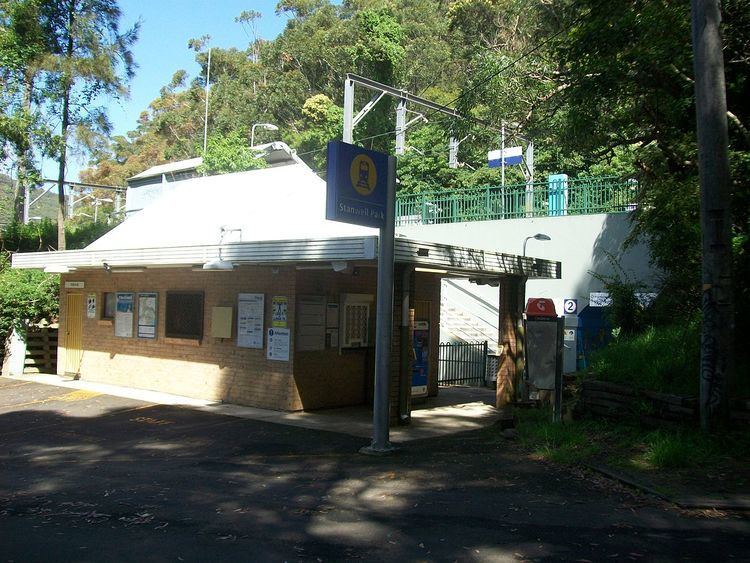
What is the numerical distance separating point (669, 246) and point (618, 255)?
777 centimetres

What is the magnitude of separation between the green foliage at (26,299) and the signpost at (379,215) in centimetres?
1208

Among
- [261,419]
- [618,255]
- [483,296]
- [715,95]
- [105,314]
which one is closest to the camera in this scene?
[715,95]

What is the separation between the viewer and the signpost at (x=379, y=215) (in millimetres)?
9062

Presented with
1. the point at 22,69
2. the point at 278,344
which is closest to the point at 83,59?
the point at 22,69

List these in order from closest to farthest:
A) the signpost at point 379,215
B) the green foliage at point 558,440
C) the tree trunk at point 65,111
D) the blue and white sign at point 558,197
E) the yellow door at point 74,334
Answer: the green foliage at point 558,440
the signpost at point 379,215
the yellow door at point 74,334
the blue and white sign at point 558,197
the tree trunk at point 65,111

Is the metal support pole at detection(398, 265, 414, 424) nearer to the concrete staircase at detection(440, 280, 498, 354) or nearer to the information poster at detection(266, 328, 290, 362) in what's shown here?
the information poster at detection(266, 328, 290, 362)

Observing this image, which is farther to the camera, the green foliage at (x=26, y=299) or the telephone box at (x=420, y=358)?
the green foliage at (x=26, y=299)

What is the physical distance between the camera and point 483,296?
22.2 metres

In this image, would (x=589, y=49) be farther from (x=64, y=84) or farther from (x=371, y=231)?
(x=64, y=84)

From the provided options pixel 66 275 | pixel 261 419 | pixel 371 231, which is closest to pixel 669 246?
pixel 371 231

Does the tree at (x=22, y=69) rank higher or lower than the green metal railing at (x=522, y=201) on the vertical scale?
higher

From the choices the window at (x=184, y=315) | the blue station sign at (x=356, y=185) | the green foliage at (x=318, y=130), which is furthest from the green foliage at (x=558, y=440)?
the green foliage at (x=318, y=130)

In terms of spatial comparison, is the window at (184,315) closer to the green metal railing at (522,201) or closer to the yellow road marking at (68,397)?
the yellow road marking at (68,397)

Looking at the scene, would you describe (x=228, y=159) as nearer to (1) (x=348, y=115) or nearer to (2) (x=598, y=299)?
(1) (x=348, y=115)
